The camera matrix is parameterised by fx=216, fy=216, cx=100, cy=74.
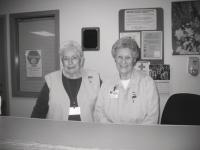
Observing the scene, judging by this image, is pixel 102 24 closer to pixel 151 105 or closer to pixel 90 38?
pixel 90 38

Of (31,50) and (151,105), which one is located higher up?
(31,50)

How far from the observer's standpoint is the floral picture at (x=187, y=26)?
157 centimetres

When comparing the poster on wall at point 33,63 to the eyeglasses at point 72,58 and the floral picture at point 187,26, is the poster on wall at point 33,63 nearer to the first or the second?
the eyeglasses at point 72,58

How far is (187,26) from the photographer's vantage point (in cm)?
158

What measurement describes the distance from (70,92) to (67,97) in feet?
0.09

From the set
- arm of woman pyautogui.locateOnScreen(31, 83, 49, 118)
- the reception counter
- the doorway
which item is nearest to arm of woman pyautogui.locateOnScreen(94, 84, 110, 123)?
arm of woman pyautogui.locateOnScreen(31, 83, 49, 118)

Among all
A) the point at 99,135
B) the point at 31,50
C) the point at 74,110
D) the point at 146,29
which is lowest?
the point at 74,110

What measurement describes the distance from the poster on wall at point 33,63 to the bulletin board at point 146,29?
2.84 ft

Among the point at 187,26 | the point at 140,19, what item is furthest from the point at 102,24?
the point at 187,26

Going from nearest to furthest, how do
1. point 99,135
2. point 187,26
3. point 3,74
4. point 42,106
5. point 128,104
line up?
1. point 99,135
2. point 128,104
3. point 42,106
4. point 187,26
5. point 3,74

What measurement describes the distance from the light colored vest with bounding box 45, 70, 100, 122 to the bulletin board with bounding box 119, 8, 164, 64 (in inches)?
29.0

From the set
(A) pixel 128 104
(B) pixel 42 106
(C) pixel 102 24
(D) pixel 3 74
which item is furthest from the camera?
(D) pixel 3 74

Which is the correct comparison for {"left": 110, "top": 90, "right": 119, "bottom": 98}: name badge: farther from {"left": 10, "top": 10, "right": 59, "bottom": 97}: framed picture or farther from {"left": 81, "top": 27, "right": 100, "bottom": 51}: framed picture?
{"left": 10, "top": 10, "right": 59, "bottom": 97}: framed picture

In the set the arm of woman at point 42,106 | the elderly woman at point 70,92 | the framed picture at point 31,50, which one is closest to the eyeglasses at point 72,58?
the elderly woman at point 70,92
